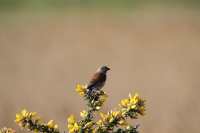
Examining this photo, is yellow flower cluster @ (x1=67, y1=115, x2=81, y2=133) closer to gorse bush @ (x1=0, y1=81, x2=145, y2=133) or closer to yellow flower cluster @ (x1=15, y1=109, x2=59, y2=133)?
gorse bush @ (x1=0, y1=81, x2=145, y2=133)

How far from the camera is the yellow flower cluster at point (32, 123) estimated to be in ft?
14.6

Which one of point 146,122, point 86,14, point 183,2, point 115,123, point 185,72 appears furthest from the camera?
point 183,2

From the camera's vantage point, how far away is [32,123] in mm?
4496

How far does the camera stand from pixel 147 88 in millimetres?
13328

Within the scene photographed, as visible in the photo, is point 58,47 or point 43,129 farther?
point 58,47

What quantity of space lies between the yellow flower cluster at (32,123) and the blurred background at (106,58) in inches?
241

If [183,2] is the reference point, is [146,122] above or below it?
below

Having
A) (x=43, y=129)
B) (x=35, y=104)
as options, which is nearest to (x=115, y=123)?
(x=43, y=129)

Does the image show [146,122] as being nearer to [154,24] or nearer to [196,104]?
[196,104]

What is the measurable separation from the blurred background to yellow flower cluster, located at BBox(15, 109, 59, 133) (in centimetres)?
611

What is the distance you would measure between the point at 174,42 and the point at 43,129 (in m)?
13.9

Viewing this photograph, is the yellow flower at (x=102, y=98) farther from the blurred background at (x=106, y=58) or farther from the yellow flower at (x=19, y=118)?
the blurred background at (x=106, y=58)

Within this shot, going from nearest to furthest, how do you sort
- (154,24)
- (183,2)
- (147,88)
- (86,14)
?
(147,88), (154,24), (86,14), (183,2)

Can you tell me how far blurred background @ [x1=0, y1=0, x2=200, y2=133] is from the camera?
11.9 meters
